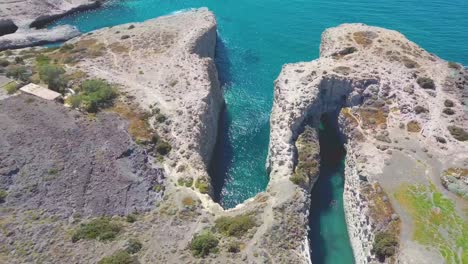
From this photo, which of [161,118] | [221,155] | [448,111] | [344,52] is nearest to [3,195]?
[161,118]

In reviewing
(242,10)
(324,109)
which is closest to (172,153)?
(324,109)

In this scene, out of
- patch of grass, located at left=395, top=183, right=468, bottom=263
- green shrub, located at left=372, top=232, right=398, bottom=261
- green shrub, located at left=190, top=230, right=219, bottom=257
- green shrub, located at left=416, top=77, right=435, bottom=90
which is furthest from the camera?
green shrub, located at left=416, top=77, right=435, bottom=90

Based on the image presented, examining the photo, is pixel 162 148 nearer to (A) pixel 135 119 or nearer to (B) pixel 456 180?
(A) pixel 135 119

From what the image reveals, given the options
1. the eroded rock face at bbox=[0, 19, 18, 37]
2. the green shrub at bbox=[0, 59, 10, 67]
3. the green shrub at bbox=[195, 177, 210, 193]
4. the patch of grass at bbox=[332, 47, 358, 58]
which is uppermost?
the patch of grass at bbox=[332, 47, 358, 58]

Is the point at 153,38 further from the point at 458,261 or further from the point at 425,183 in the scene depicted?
the point at 458,261

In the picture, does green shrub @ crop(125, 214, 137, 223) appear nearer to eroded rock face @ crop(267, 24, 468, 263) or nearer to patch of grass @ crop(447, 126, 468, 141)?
eroded rock face @ crop(267, 24, 468, 263)

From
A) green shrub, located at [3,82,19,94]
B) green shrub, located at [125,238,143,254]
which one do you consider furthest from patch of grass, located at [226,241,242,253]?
green shrub, located at [3,82,19,94]

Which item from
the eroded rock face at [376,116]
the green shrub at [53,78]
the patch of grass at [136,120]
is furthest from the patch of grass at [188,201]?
the green shrub at [53,78]
